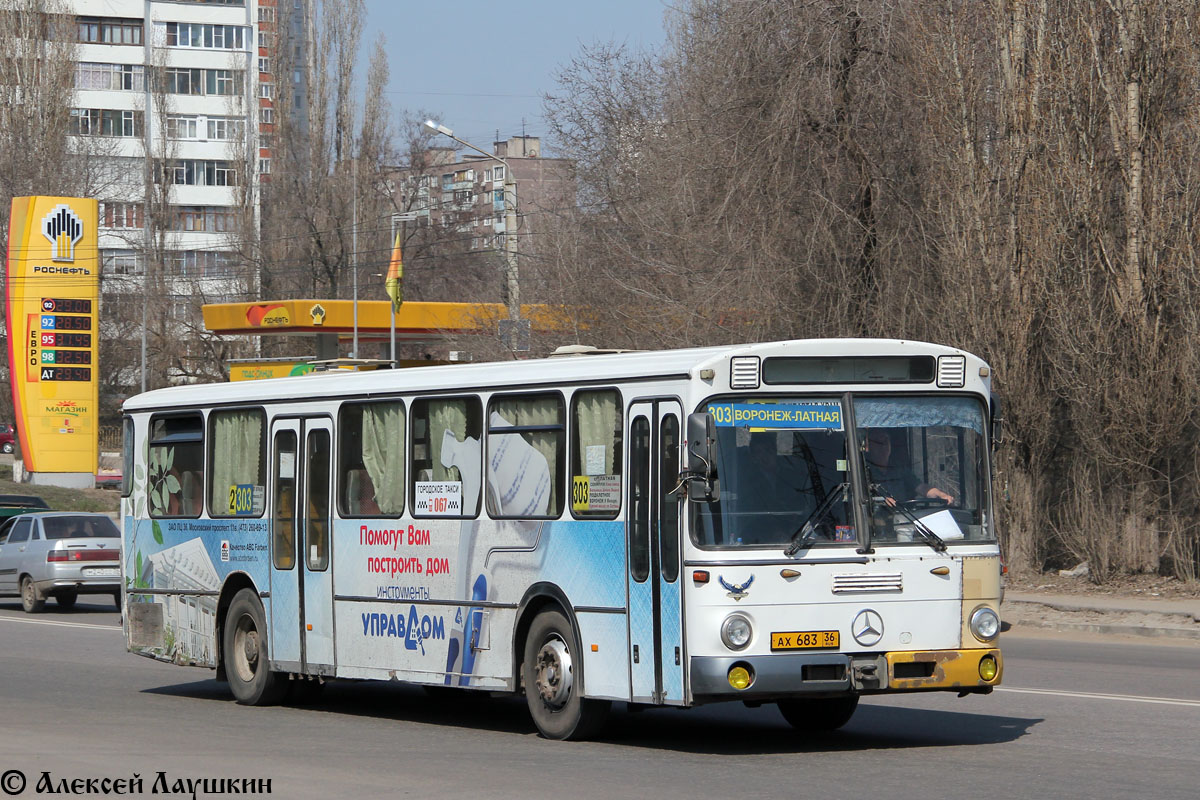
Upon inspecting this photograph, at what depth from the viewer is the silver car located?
86.9 ft

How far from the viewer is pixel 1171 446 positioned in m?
25.5

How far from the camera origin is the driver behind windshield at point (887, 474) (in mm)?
10562

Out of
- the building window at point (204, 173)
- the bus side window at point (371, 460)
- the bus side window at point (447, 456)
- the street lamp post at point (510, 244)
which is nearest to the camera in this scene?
the bus side window at point (447, 456)

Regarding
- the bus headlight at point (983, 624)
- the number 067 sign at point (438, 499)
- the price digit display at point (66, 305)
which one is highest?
the price digit display at point (66, 305)

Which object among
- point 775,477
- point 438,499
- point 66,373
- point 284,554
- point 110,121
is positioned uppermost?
point 110,121

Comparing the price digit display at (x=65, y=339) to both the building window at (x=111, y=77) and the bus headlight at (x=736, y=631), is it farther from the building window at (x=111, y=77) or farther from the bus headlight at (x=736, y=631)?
the building window at (x=111, y=77)

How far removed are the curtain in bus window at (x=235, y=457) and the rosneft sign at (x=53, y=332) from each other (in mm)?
42007

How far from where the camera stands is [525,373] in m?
12.0

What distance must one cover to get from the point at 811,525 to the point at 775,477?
1.17 ft

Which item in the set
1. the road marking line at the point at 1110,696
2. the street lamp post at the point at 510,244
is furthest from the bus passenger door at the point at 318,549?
the street lamp post at the point at 510,244

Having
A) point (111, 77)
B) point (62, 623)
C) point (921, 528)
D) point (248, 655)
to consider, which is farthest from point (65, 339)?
point (111, 77)

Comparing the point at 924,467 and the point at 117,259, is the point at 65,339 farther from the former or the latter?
the point at 924,467

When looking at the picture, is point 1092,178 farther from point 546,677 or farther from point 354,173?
point 354,173

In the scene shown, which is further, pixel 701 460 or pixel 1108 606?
pixel 1108 606
